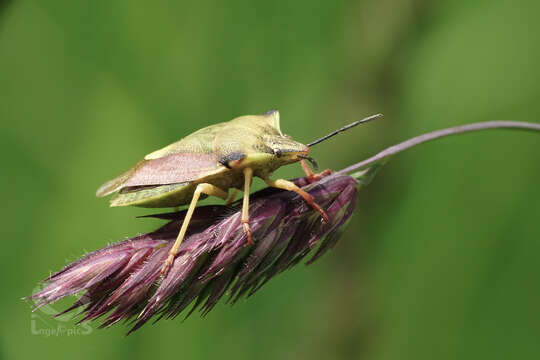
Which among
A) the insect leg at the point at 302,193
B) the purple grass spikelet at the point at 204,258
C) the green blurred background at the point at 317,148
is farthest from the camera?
the green blurred background at the point at 317,148

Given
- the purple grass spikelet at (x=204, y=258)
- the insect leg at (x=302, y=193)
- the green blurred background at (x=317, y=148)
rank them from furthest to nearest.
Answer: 1. the green blurred background at (x=317, y=148)
2. the insect leg at (x=302, y=193)
3. the purple grass spikelet at (x=204, y=258)

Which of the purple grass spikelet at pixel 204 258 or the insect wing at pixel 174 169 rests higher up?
the insect wing at pixel 174 169

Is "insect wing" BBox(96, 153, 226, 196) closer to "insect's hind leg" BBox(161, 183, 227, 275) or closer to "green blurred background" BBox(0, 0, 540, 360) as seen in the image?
"insect's hind leg" BBox(161, 183, 227, 275)

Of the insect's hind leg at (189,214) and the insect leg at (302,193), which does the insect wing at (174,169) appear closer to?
the insect's hind leg at (189,214)

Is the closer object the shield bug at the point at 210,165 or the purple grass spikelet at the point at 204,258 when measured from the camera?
the purple grass spikelet at the point at 204,258

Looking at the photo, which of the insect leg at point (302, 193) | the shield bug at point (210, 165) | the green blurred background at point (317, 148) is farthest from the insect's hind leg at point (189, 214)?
the green blurred background at point (317, 148)

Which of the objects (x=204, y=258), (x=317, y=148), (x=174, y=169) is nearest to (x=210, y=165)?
(x=174, y=169)

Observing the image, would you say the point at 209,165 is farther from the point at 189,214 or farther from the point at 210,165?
the point at 189,214

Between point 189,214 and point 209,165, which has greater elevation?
point 209,165
